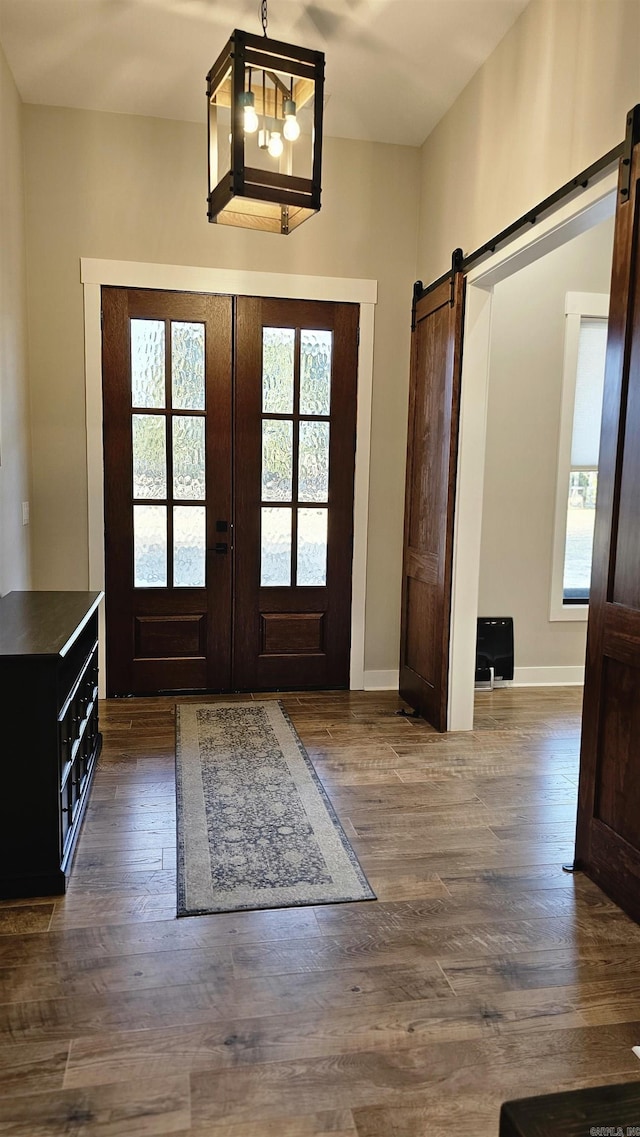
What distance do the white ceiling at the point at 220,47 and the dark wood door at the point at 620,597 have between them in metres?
1.53

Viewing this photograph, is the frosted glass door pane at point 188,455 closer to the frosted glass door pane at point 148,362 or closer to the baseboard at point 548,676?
the frosted glass door pane at point 148,362

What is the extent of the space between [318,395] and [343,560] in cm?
103

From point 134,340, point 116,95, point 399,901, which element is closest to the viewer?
point 399,901

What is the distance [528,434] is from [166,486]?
2.32 m

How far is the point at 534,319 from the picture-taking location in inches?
192

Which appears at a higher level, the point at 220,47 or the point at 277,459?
the point at 220,47

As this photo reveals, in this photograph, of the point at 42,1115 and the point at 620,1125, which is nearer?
the point at 620,1125

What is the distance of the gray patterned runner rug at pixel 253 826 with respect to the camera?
8.45 feet

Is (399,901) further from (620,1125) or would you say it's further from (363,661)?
(363,661)

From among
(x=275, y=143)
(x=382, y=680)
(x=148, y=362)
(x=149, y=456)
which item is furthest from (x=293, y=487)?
(x=275, y=143)

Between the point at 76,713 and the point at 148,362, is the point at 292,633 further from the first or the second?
the point at 76,713

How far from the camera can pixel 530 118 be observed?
3.19 metres

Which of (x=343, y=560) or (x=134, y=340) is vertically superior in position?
(x=134, y=340)

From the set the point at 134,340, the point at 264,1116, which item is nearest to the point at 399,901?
the point at 264,1116
